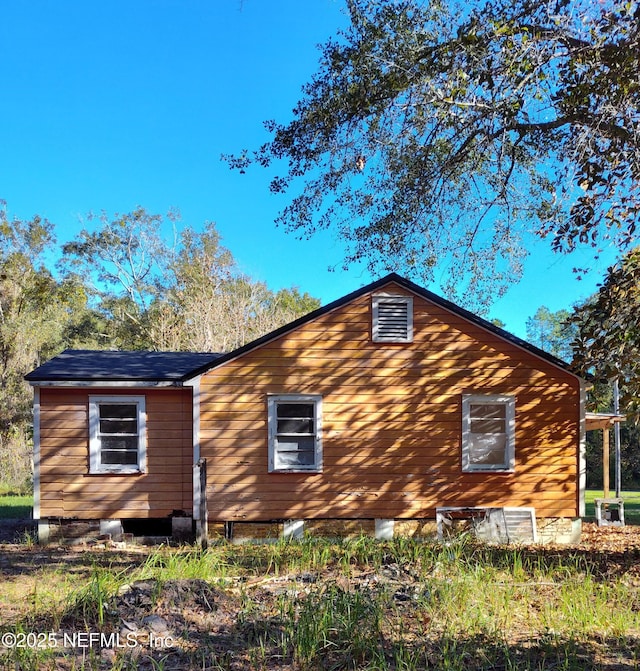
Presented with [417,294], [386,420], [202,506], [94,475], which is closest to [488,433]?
[386,420]

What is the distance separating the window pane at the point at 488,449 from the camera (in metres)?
11.8

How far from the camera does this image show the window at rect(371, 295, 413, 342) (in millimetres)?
11719

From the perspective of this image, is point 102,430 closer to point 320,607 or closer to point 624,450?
point 320,607

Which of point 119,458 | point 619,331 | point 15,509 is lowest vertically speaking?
point 15,509

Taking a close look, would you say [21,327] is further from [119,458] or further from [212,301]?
[119,458]

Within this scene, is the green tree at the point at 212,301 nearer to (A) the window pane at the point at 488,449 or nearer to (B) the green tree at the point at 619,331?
(A) the window pane at the point at 488,449

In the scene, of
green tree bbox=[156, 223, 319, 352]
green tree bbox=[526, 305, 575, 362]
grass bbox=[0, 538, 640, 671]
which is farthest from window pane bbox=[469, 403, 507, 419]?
green tree bbox=[526, 305, 575, 362]

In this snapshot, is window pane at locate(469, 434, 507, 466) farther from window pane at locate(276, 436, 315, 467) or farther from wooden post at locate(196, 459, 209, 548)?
wooden post at locate(196, 459, 209, 548)

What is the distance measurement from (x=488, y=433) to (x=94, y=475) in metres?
8.19

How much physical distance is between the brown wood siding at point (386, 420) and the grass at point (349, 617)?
401 cm

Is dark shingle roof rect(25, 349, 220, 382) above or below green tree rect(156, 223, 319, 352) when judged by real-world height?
below

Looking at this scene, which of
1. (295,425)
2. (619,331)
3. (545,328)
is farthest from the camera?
(545,328)

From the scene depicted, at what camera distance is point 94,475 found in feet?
37.7

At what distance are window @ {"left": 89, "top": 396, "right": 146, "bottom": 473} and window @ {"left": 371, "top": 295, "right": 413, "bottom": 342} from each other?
16.8 feet
